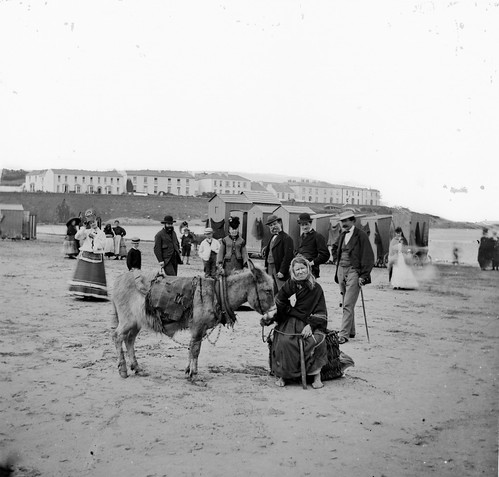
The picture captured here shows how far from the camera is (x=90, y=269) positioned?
910 cm

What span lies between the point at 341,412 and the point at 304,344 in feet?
2.94

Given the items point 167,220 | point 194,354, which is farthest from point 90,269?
point 194,354

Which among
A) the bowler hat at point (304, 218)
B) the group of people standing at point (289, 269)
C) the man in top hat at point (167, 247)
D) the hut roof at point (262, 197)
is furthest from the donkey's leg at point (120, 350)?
the man in top hat at point (167, 247)

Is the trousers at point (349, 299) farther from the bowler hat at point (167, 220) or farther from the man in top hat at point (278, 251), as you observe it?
the bowler hat at point (167, 220)

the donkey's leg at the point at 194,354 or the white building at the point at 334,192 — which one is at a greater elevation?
the white building at the point at 334,192

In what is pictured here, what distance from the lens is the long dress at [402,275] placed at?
12.0 metres

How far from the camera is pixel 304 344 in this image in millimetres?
4902

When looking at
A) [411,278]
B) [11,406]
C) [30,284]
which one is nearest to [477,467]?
[11,406]

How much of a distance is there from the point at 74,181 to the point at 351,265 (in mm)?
3225

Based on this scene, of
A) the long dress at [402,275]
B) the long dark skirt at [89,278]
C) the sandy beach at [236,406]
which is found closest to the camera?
the sandy beach at [236,406]

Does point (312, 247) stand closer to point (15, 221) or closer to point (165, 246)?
point (165, 246)

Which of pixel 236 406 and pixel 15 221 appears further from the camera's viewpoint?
pixel 15 221

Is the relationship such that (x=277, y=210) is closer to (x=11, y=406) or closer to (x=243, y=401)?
(x=243, y=401)

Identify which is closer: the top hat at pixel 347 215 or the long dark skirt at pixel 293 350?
the long dark skirt at pixel 293 350
